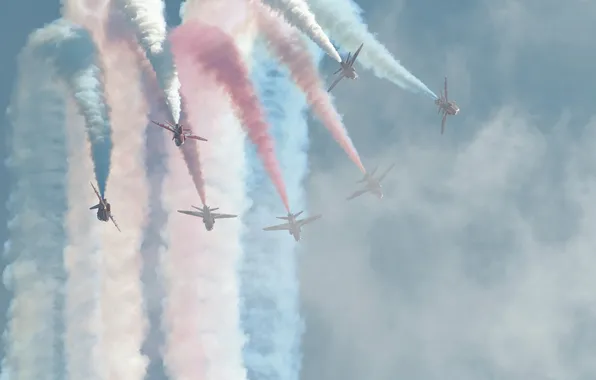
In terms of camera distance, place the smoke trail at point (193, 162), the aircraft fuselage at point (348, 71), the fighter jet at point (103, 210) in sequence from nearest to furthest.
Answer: the fighter jet at point (103, 210)
the smoke trail at point (193, 162)
the aircraft fuselage at point (348, 71)

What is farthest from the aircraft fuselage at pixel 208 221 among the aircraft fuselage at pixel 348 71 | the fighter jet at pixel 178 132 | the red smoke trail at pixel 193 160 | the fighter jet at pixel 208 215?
the aircraft fuselage at pixel 348 71

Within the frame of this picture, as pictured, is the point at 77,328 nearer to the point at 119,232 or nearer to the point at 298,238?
the point at 119,232

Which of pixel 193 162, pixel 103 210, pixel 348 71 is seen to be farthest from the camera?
pixel 348 71

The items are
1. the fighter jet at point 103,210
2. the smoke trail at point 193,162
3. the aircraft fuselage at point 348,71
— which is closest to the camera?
the fighter jet at point 103,210

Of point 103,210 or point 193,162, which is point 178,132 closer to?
point 193,162

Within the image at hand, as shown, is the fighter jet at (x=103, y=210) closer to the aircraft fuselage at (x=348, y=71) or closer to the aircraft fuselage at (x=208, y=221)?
the aircraft fuselage at (x=208, y=221)

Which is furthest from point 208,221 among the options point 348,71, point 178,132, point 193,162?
point 348,71

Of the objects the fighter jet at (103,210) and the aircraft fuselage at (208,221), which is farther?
the aircraft fuselage at (208,221)

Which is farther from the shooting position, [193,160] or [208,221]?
[208,221]

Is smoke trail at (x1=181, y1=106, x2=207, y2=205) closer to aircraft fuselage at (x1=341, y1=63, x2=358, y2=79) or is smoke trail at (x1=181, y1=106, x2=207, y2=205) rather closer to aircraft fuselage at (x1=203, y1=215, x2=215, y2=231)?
aircraft fuselage at (x1=203, y1=215, x2=215, y2=231)

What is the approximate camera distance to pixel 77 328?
76.2 m

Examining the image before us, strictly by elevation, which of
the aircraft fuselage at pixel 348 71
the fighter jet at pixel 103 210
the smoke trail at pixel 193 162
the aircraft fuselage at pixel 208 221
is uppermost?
the aircraft fuselage at pixel 348 71

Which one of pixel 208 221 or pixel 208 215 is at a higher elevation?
pixel 208 215

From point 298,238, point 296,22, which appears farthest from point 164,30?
point 298,238
